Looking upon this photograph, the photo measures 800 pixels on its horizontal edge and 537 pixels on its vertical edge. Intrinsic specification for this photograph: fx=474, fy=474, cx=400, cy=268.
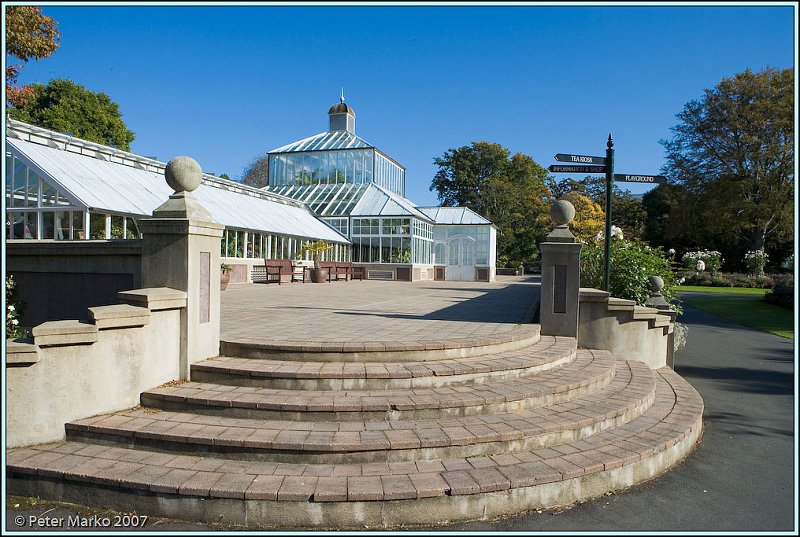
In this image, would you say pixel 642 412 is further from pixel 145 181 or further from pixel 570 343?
pixel 145 181

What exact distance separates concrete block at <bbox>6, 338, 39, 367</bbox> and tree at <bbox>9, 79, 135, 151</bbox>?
33412 mm

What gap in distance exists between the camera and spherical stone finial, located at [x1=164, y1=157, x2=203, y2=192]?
4.96 meters

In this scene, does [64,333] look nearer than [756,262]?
Yes

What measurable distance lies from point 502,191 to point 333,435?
48.0m

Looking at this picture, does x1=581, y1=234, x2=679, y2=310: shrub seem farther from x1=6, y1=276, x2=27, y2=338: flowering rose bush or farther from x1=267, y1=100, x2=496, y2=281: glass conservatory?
x1=267, y1=100, x2=496, y2=281: glass conservatory

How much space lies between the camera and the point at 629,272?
9078 mm

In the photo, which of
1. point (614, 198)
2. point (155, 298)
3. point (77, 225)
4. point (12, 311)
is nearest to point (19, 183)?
point (77, 225)

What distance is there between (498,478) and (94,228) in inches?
598

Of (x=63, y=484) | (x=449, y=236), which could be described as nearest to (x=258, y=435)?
(x=63, y=484)

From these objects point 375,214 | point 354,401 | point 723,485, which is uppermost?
point 375,214

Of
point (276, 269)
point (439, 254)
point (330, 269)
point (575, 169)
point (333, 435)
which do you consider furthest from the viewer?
point (439, 254)

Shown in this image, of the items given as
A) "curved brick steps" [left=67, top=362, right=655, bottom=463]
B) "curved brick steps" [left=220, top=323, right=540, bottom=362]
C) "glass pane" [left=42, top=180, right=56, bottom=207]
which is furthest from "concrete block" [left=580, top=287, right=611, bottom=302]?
"glass pane" [left=42, top=180, right=56, bottom=207]

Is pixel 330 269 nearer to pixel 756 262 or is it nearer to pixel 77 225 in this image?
pixel 77 225

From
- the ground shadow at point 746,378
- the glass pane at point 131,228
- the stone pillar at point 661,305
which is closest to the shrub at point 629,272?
the stone pillar at point 661,305
